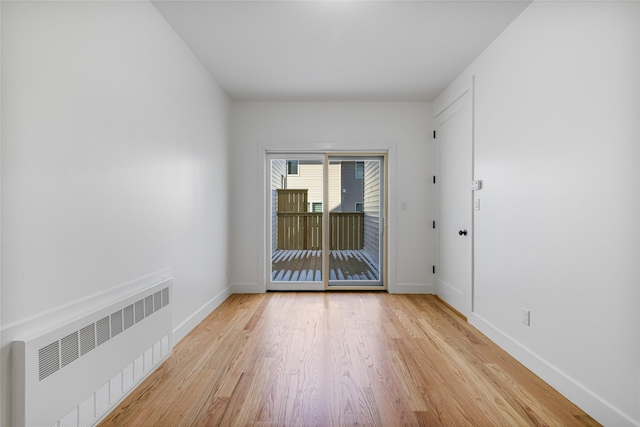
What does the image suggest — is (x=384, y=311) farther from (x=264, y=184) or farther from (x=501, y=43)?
(x=501, y=43)

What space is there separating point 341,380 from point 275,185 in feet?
9.96

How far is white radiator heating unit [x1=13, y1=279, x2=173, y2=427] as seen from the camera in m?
1.24

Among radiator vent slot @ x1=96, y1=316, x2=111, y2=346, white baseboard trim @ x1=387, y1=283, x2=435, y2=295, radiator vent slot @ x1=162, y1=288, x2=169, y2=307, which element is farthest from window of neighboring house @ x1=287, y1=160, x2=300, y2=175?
radiator vent slot @ x1=96, y1=316, x2=111, y2=346

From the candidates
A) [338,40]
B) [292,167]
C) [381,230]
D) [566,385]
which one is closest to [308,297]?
[381,230]

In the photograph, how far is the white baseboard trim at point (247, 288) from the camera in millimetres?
4398

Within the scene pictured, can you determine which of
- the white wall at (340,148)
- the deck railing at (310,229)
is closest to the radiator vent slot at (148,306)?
the white wall at (340,148)

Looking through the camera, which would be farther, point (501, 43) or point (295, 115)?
point (295, 115)

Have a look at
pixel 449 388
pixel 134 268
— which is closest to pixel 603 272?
pixel 449 388

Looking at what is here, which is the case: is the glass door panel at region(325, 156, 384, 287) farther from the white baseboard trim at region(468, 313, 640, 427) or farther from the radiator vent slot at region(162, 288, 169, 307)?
the radiator vent slot at region(162, 288, 169, 307)

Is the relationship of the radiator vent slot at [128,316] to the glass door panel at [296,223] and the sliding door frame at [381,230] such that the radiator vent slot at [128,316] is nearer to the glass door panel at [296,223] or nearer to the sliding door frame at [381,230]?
the glass door panel at [296,223]

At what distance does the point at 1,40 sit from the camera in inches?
48.3

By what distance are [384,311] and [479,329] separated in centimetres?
95

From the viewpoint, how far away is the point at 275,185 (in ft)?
15.1

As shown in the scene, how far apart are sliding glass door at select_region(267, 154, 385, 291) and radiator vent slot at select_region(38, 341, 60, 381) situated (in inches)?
126
